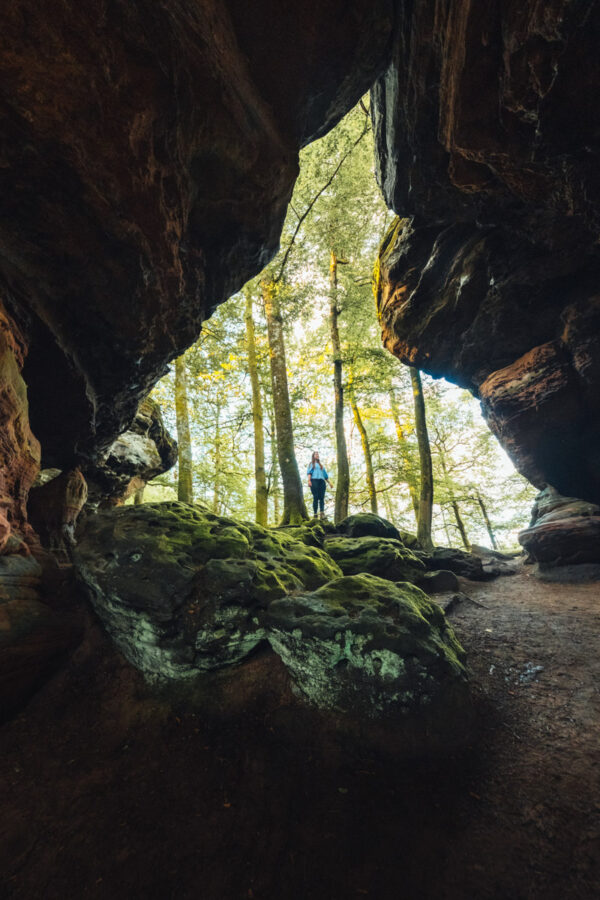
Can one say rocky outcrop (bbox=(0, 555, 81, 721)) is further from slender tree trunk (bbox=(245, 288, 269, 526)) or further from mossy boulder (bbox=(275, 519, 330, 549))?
slender tree trunk (bbox=(245, 288, 269, 526))

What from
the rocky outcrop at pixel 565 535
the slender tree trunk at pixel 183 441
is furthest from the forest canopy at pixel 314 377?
the rocky outcrop at pixel 565 535

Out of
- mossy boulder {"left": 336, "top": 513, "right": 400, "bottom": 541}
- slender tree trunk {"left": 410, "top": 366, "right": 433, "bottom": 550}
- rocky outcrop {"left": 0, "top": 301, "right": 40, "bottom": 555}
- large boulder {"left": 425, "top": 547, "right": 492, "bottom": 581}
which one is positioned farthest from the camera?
slender tree trunk {"left": 410, "top": 366, "right": 433, "bottom": 550}

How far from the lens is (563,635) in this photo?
5.69m

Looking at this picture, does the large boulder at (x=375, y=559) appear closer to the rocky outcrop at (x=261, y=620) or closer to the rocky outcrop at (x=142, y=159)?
the rocky outcrop at (x=261, y=620)

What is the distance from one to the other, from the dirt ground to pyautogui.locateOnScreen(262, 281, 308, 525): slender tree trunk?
652 centimetres

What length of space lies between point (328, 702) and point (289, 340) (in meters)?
14.2

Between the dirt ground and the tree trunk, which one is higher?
the tree trunk

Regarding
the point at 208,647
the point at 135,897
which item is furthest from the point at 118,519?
the point at 135,897

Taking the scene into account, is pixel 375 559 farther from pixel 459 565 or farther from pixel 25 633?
pixel 25 633

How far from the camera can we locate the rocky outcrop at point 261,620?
3.75 m

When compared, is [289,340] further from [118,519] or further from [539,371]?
[118,519]

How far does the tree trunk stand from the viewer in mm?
13352

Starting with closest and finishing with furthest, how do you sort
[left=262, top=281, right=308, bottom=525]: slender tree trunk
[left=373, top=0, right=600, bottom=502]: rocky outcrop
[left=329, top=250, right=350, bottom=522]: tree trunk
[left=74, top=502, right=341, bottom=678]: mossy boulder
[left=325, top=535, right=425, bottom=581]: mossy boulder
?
[left=373, top=0, right=600, bottom=502]: rocky outcrop
[left=74, top=502, right=341, bottom=678]: mossy boulder
[left=325, top=535, right=425, bottom=581]: mossy boulder
[left=262, top=281, right=308, bottom=525]: slender tree trunk
[left=329, top=250, right=350, bottom=522]: tree trunk

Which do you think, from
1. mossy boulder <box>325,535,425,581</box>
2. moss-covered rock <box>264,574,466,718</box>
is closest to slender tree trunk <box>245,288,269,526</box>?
mossy boulder <box>325,535,425,581</box>
